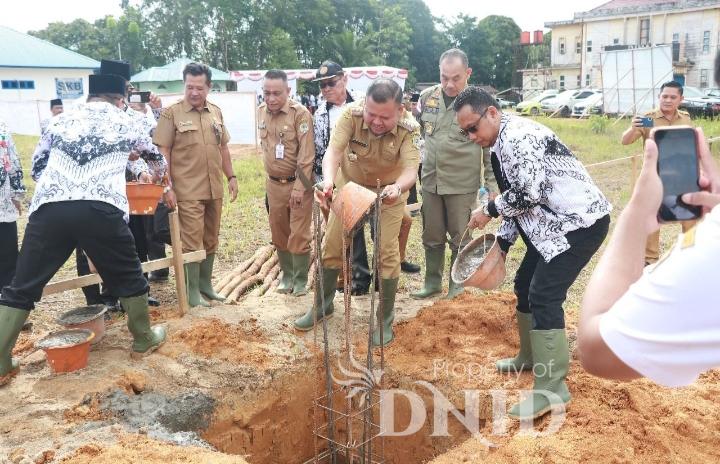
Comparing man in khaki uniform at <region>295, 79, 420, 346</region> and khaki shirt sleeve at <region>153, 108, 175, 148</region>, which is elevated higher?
khaki shirt sleeve at <region>153, 108, 175, 148</region>

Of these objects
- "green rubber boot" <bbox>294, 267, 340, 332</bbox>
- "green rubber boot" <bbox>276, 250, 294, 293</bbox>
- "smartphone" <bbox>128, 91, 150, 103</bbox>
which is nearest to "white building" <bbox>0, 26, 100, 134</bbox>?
"smartphone" <bbox>128, 91, 150, 103</bbox>

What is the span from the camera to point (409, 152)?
459 centimetres

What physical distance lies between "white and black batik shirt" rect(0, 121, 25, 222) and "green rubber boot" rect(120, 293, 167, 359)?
46.8 inches

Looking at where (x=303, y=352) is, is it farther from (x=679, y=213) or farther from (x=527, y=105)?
(x=527, y=105)

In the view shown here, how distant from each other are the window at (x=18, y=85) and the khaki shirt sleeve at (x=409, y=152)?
28731mm

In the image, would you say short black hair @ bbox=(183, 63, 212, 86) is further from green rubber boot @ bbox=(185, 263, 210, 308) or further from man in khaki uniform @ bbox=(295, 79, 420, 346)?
green rubber boot @ bbox=(185, 263, 210, 308)

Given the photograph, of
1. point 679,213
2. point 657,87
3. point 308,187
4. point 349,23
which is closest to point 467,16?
point 349,23

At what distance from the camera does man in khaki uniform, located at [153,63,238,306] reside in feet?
16.4

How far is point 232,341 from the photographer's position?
4.58m

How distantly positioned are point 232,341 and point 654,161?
3820 mm

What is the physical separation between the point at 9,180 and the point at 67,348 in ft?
4.69

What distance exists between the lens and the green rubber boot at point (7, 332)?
3.70 metres

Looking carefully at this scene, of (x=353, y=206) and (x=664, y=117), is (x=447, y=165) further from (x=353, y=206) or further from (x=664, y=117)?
(x=664, y=117)

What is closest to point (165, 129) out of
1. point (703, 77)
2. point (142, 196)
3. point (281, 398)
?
point (142, 196)
